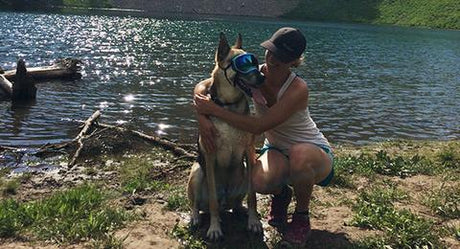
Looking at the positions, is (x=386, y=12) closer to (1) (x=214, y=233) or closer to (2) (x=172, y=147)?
(2) (x=172, y=147)

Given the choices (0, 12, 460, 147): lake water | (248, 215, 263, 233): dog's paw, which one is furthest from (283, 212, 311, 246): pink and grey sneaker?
(0, 12, 460, 147): lake water

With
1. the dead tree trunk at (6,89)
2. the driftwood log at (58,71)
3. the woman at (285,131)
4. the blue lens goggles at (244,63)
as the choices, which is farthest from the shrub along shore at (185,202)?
the driftwood log at (58,71)

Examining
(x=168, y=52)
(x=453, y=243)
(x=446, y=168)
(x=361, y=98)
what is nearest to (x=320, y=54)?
(x=168, y=52)

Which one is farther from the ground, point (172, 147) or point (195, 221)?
point (195, 221)

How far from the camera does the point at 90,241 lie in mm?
6246

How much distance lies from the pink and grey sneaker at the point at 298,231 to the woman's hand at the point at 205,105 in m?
2.01

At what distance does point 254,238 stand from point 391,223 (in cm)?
215

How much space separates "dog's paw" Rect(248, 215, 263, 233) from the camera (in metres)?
6.72

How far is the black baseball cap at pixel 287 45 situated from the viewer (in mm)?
6293

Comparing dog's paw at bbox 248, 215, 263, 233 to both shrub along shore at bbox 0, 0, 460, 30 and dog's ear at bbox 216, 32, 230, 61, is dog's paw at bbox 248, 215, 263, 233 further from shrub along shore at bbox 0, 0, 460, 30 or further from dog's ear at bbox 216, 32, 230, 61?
shrub along shore at bbox 0, 0, 460, 30

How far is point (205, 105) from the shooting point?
259 inches

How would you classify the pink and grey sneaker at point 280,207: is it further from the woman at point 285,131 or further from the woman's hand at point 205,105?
the woman's hand at point 205,105

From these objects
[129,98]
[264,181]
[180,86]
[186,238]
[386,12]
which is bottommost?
[180,86]

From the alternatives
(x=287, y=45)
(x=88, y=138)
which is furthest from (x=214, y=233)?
(x=88, y=138)
